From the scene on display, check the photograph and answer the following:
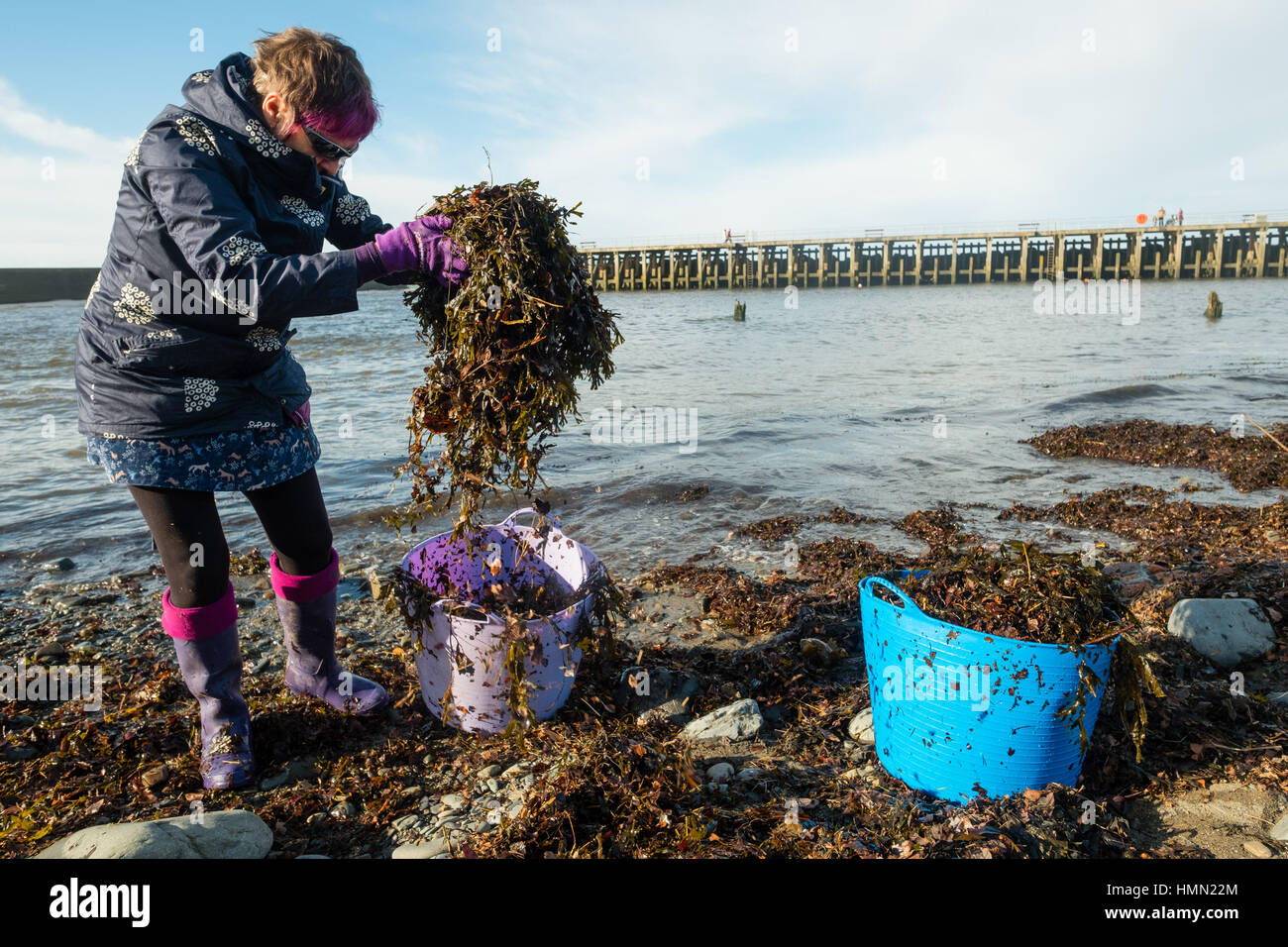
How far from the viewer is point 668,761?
9.45 feet

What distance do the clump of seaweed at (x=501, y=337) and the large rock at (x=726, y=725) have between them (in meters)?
1.34

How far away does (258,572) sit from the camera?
5570 millimetres

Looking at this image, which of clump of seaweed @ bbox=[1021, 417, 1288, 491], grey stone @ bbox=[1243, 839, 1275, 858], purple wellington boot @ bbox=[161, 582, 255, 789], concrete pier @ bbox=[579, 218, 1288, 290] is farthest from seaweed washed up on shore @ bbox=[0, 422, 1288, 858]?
concrete pier @ bbox=[579, 218, 1288, 290]

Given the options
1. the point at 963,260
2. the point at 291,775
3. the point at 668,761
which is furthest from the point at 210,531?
the point at 963,260

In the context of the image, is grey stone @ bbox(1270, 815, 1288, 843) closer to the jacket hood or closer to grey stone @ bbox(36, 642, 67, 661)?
the jacket hood

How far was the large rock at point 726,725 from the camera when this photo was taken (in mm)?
3293

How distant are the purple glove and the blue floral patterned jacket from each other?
0.15m

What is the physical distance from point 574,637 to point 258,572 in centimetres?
342

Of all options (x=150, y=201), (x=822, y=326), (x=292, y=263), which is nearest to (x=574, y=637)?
(x=292, y=263)

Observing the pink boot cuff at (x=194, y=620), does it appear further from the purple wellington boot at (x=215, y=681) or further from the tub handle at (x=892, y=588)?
the tub handle at (x=892, y=588)

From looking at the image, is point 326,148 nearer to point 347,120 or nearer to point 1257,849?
point 347,120

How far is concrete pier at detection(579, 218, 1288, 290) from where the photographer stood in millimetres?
51906

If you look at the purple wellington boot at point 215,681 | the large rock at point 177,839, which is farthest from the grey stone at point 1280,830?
the purple wellington boot at point 215,681

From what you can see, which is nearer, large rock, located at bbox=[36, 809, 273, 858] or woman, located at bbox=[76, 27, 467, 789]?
large rock, located at bbox=[36, 809, 273, 858]
